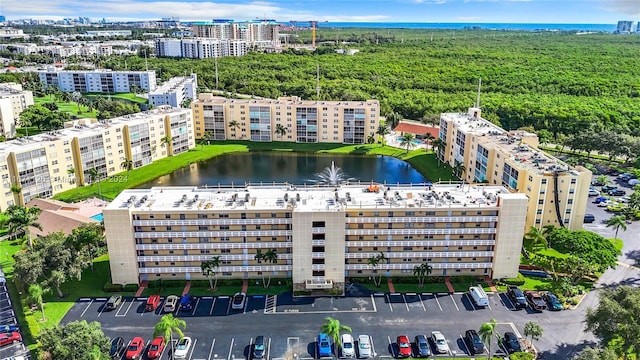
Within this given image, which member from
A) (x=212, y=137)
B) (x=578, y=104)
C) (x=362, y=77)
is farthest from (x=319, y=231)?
(x=362, y=77)

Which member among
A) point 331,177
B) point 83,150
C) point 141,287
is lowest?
point 141,287

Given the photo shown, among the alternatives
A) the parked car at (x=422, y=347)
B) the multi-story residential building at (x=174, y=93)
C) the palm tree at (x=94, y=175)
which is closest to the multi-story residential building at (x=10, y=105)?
the multi-story residential building at (x=174, y=93)

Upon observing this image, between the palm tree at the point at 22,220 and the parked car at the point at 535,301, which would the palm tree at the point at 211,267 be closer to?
the palm tree at the point at 22,220

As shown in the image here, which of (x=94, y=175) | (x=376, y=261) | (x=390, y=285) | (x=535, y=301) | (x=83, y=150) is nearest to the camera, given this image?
(x=535, y=301)

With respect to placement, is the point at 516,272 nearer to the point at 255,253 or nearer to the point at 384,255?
the point at 384,255

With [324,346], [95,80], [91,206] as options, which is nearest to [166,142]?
[91,206]

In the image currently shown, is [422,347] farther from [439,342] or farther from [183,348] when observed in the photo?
[183,348]

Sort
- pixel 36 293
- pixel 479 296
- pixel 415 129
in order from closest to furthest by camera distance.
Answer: pixel 36 293, pixel 479 296, pixel 415 129

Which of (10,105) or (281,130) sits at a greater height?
(10,105)
